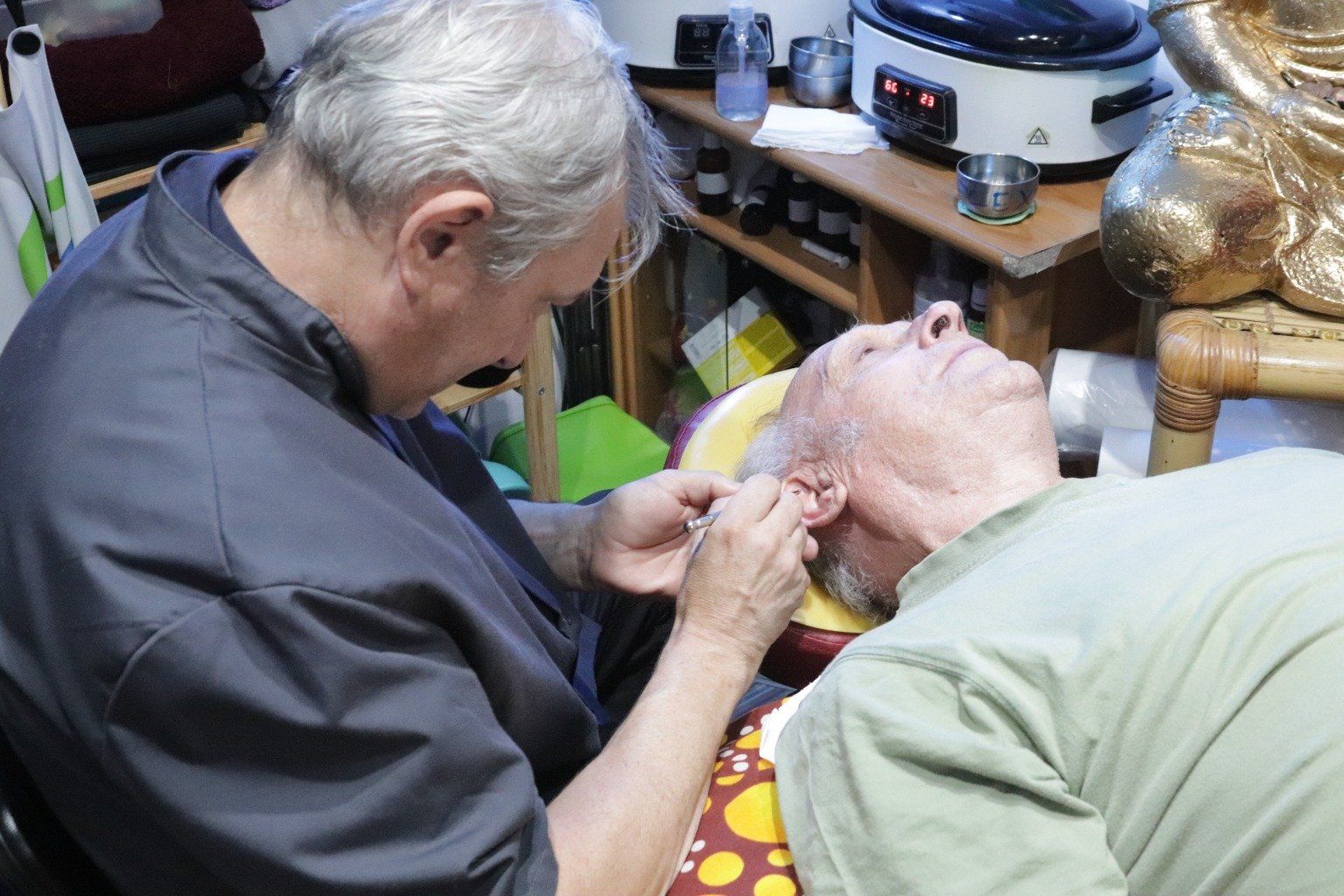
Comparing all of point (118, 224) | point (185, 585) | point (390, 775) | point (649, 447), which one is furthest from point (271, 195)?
point (649, 447)

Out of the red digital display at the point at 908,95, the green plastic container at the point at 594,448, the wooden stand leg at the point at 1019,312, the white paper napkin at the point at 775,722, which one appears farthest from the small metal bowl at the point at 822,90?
the white paper napkin at the point at 775,722

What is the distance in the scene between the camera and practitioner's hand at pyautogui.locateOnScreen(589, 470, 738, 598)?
1.49 metres

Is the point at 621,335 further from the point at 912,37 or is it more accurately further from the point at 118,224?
the point at 118,224

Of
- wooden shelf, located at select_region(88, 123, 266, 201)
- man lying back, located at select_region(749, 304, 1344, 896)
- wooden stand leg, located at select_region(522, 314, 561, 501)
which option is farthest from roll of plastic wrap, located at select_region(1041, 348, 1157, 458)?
wooden shelf, located at select_region(88, 123, 266, 201)

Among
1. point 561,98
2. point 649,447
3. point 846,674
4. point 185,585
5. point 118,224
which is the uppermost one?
point 561,98

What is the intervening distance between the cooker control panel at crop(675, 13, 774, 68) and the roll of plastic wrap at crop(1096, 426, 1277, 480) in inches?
42.1

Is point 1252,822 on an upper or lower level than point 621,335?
upper

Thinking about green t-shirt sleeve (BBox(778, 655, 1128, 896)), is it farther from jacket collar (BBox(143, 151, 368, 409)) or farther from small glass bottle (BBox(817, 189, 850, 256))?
small glass bottle (BBox(817, 189, 850, 256))

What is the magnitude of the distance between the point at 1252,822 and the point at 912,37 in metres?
1.48

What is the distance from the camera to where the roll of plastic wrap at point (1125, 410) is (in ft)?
6.06

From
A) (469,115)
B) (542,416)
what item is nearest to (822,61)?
(542,416)

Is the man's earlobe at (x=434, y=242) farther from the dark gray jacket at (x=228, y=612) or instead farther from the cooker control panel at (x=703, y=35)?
the cooker control panel at (x=703, y=35)

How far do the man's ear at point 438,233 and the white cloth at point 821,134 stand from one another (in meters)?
1.39

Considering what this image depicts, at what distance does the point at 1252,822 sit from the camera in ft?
3.22
